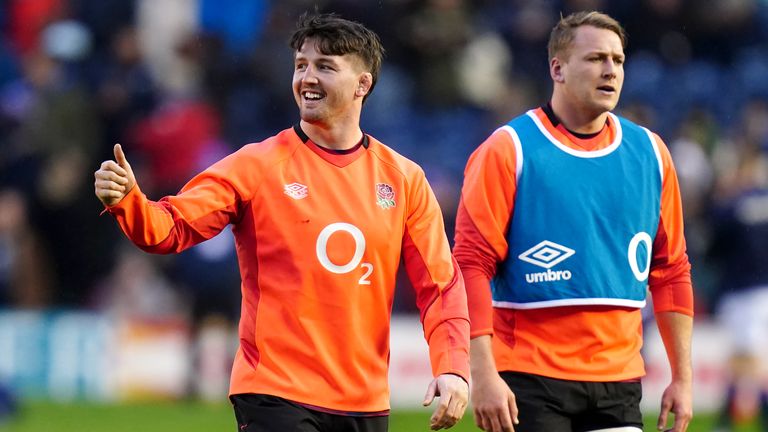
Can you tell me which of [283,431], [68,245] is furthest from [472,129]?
[283,431]

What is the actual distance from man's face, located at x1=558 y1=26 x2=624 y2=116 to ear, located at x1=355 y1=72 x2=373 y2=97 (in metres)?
0.87

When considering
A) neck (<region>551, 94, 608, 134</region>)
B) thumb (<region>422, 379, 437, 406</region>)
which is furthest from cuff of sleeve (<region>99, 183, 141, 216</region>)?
neck (<region>551, 94, 608, 134</region>)

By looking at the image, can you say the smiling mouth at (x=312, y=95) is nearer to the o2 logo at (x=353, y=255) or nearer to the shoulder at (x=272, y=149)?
the shoulder at (x=272, y=149)

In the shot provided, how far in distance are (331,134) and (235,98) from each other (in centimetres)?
998

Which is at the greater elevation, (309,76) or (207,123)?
(207,123)

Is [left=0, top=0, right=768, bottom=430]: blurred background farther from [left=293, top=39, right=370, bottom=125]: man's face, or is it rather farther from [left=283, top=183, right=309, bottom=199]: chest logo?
[left=283, top=183, right=309, bottom=199]: chest logo

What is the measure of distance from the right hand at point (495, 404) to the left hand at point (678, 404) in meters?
0.69

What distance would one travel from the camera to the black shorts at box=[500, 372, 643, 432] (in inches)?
224

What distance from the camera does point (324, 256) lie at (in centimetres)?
531

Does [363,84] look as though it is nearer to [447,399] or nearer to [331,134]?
[331,134]

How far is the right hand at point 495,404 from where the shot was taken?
549cm

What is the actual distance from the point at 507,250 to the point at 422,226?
477 mm

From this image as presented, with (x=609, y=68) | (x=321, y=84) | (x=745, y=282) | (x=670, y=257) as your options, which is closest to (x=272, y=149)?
(x=321, y=84)

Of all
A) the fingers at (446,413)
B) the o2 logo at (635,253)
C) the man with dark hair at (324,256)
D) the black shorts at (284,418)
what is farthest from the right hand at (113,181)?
the o2 logo at (635,253)
